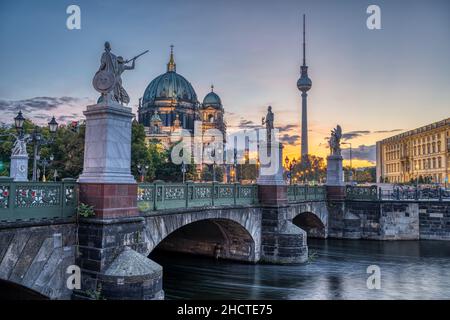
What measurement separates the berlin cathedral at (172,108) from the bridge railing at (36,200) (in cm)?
8663

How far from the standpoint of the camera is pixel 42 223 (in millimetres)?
9531

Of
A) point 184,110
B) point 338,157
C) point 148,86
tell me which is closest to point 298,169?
point 184,110

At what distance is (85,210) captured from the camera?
1047cm

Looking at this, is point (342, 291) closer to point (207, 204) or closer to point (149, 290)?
point (207, 204)

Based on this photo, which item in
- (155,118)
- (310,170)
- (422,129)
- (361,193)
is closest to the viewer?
(361,193)

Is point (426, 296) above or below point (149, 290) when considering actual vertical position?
below

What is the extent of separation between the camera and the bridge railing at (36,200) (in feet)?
29.1

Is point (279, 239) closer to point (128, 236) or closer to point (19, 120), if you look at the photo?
point (128, 236)

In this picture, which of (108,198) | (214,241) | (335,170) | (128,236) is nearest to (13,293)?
(128,236)

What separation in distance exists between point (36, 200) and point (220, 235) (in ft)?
43.4

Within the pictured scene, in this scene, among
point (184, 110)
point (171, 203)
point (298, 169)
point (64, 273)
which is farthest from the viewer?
point (184, 110)

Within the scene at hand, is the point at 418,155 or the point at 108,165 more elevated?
the point at 418,155

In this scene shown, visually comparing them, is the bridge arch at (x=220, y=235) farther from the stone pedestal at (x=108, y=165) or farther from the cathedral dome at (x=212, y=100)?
the cathedral dome at (x=212, y=100)
